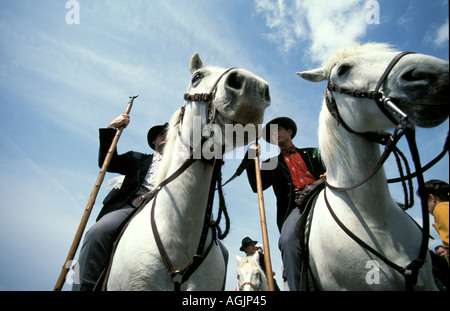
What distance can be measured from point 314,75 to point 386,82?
119 centimetres

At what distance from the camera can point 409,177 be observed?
3.21 meters

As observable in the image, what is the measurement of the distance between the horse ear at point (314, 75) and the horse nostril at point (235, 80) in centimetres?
149

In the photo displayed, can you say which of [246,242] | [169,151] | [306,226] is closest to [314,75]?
[306,226]

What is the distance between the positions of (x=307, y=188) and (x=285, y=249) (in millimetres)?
1041

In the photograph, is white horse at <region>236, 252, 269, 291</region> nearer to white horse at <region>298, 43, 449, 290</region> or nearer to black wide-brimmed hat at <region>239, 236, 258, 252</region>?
black wide-brimmed hat at <region>239, 236, 258, 252</region>

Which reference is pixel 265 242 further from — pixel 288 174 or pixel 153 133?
pixel 153 133

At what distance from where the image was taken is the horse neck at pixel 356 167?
3.11 meters

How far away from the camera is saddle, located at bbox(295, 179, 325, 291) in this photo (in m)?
3.36

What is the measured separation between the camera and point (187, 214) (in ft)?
9.91

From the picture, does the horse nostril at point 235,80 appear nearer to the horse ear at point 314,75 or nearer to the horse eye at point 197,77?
the horse eye at point 197,77

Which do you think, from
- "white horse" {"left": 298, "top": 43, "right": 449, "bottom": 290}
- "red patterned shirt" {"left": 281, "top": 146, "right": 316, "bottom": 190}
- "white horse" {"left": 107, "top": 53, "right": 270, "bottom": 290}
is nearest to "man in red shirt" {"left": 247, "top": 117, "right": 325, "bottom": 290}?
"red patterned shirt" {"left": 281, "top": 146, "right": 316, "bottom": 190}

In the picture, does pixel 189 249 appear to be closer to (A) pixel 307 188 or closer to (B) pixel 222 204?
(B) pixel 222 204
